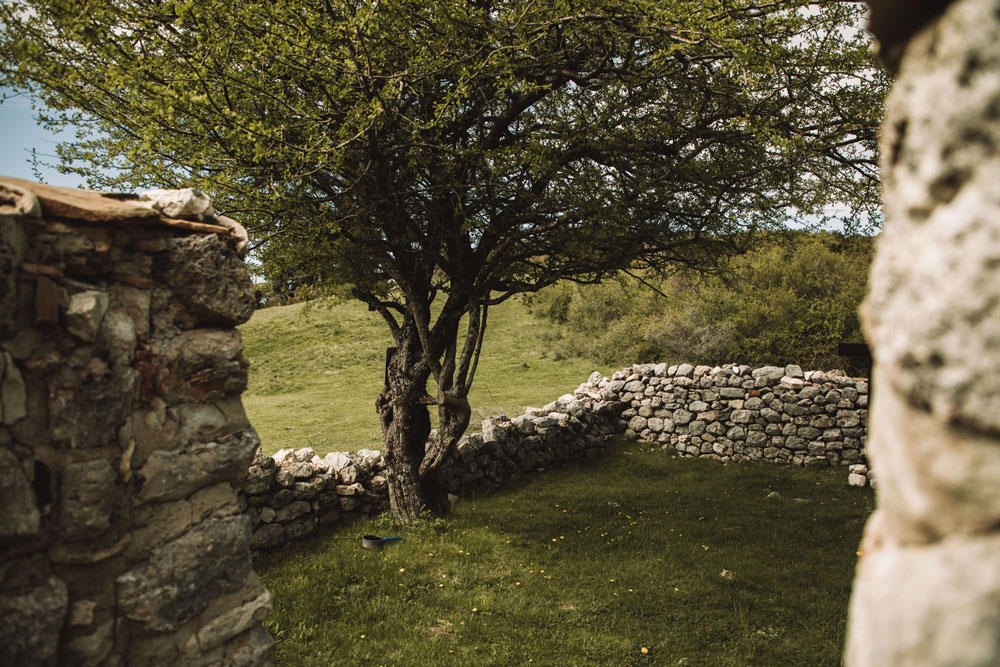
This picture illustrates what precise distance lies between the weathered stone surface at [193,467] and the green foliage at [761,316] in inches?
546

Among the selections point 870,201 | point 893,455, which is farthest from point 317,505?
point 870,201

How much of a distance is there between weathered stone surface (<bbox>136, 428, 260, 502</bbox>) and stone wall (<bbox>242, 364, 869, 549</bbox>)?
4750mm

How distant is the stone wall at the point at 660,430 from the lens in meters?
8.54

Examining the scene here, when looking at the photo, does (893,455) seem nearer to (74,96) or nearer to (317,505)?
(74,96)

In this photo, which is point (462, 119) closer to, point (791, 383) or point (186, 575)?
point (186, 575)

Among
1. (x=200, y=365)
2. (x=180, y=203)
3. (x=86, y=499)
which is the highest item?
(x=180, y=203)

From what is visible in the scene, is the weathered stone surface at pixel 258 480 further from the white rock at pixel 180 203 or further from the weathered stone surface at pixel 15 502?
the weathered stone surface at pixel 15 502

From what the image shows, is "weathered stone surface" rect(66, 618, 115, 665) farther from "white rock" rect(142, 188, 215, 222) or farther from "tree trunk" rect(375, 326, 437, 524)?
"tree trunk" rect(375, 326, 437, 524)

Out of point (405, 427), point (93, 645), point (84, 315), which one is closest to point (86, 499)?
point (93, 645)

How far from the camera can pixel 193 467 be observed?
3168mm

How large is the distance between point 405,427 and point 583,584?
3.10 meters

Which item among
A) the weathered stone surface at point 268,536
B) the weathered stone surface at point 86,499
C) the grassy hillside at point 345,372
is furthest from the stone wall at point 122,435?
the grassy hillside at point 345,372

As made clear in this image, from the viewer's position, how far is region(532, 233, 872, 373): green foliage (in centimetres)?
1791

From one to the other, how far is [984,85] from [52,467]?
3.27 metres
